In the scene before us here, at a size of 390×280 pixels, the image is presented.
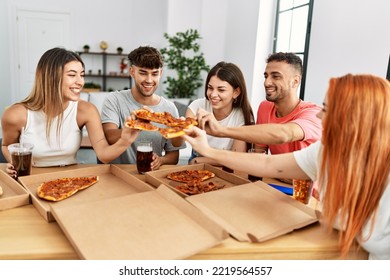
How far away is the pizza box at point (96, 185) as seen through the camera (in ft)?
4.38

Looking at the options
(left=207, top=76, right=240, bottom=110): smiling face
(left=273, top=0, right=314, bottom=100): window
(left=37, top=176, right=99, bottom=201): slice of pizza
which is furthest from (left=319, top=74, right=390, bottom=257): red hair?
(left=273, top=0, right=314, bottom=100): window

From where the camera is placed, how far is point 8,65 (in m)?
7.25

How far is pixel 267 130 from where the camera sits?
6.09 feet

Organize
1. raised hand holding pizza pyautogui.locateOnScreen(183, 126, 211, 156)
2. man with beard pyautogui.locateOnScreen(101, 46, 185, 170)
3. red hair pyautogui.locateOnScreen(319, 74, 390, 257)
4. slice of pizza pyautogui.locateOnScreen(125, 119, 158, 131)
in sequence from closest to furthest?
red hair pyautogui.locateOnScreen(319, 74, 390, 257), raised hand holding pizza pyautogui.locateOnScreen(183, 126, 211, 156), slice of pizza pyautogui.locateOnScreen(125, 119, 158, 131), man with beard pyautogui.locateOnScreen(101, 46, 185, 170)

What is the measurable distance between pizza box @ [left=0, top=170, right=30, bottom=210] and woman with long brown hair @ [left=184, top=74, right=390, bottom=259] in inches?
42.7

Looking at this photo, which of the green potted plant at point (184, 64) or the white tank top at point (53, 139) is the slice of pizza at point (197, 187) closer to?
the white tank top at point (53, 139)

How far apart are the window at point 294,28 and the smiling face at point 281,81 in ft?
5.70

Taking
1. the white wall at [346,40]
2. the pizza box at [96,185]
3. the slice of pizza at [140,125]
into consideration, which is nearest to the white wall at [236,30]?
the white wall at [346,40]

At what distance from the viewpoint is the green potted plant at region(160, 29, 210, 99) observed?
6.02 m

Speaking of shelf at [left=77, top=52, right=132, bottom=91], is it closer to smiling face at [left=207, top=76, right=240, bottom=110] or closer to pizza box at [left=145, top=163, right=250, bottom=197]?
smiling face at [left=207, top=76, right=240, bottom=110]

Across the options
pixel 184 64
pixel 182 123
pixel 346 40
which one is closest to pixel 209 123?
pixel 182 123

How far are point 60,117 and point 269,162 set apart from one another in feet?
4.03
